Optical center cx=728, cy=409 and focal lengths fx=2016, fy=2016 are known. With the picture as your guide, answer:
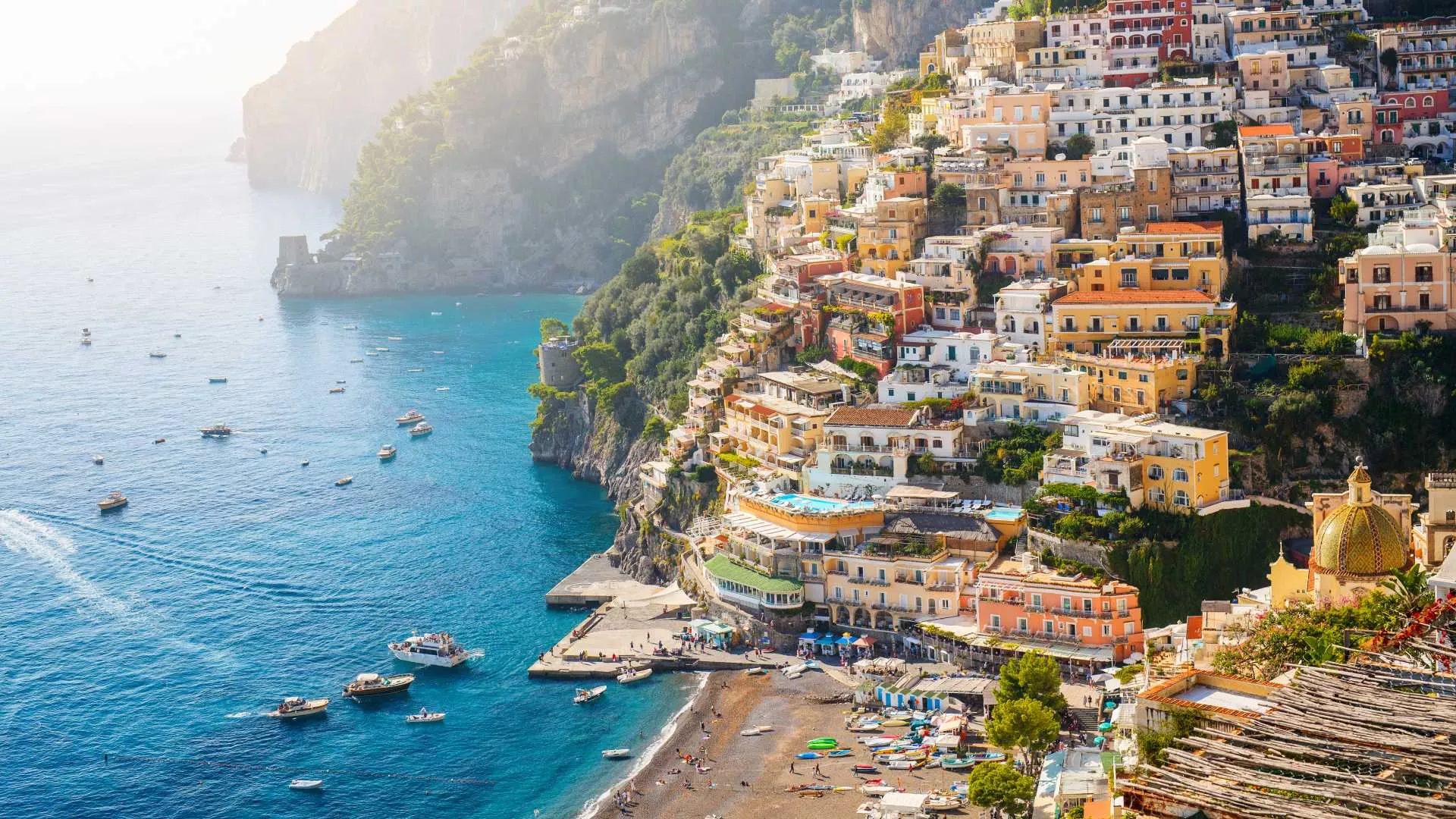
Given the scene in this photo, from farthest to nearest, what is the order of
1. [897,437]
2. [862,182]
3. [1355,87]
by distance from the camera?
[862,182], [1355,87], [897,437]

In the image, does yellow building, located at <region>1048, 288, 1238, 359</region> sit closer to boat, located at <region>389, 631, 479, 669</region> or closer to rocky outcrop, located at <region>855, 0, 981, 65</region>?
boat, located at <region>389, 631, 479, 669</region>

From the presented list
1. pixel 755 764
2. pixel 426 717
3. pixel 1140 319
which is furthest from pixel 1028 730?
pixel 1140 319

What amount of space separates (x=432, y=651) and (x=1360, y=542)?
35357 mm

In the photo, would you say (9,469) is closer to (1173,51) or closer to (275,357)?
(275,357)

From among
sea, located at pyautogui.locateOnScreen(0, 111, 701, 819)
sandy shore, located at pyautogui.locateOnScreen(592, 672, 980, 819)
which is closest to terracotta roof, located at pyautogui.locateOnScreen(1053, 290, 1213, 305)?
sandy shore, located at pyautogui.locateOnScreen(592, 672, 980, 819)

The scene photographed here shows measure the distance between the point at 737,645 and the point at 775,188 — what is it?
33.2 m

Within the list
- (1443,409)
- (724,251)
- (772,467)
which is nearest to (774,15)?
(724,251)

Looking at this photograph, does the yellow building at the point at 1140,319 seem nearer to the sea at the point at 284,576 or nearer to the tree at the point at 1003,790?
the sea at the point at 284,576

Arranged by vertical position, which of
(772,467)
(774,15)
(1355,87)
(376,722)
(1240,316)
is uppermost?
(774,15)

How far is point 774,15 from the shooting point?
16612 cm

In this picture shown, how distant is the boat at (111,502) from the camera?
97.2m

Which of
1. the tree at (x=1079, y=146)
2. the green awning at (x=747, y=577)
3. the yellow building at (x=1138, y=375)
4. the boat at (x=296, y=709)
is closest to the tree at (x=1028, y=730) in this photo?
the green awning at (x=747, y=577)

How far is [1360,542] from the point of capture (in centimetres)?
5250

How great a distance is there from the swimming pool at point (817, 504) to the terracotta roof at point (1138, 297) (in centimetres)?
1089
